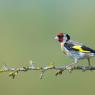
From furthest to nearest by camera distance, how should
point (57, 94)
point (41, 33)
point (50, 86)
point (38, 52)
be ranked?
point (41, 33) < point (38, 52) < point (50, 86) < point (57, 94)

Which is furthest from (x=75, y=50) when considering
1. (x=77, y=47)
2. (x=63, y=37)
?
(x=63, y=37)

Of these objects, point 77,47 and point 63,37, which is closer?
point 77,47

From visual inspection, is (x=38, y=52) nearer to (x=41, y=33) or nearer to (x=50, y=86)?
(x=50, y=86)

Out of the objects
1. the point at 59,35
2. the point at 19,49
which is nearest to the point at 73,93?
the point at 19,49

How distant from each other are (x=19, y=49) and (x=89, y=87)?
3.46 meters

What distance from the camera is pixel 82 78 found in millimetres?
11992

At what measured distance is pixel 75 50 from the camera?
20.2 feet

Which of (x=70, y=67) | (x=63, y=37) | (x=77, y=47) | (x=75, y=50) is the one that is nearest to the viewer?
(x=70, y=67)

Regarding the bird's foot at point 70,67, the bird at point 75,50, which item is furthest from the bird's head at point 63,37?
the bird's foot at point 70,67

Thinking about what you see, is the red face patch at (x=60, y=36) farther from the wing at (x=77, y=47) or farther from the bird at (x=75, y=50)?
the wing at (x=77, y=47)

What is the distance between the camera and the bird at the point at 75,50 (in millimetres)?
5889

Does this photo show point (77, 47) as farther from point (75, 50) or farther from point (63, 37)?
point (63, 37)

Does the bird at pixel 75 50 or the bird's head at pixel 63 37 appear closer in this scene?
the bird at pixel 75 50

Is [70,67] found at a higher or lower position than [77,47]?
lower
